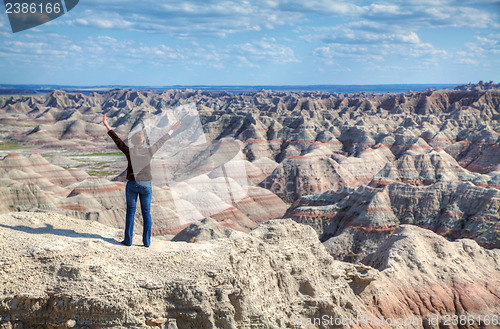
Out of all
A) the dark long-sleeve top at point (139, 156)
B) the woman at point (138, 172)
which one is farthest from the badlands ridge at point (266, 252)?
the dark long-sleeve top at point (139, 156)

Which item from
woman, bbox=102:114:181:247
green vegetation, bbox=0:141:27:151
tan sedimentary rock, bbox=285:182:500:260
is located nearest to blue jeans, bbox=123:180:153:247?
woman, bbox=102:114:181:247

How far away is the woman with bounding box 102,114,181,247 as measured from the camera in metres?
9.79

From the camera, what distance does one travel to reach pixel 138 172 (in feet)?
32.3

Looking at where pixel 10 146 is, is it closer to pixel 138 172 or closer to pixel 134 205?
pixel 134 205

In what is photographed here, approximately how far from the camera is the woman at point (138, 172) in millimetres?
9789

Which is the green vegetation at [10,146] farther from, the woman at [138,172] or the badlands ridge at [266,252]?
the woman at [138,172]

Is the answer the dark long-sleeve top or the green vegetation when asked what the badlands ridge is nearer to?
the dark long-sleeve top

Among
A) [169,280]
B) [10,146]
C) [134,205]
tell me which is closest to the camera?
[169,280]

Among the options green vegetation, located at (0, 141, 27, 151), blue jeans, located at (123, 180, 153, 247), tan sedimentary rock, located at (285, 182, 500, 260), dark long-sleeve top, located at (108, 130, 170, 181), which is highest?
dark long-sleeve top, located at (108, 130, 170, 181)

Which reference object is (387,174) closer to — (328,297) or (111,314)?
(328,297)

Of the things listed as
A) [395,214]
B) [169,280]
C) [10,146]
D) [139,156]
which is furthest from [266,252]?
[10,146]

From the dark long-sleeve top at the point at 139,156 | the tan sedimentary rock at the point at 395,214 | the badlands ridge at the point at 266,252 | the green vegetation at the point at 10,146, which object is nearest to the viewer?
the badlands ridge at the point at 266,252

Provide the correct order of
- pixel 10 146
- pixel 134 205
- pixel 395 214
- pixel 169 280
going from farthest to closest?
pixel 10 146 → pixel 395 214 → pixel 134 205 → pixel 169 280

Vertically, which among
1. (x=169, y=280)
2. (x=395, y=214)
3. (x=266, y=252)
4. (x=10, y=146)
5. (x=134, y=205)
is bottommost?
(x=10, y=146)
